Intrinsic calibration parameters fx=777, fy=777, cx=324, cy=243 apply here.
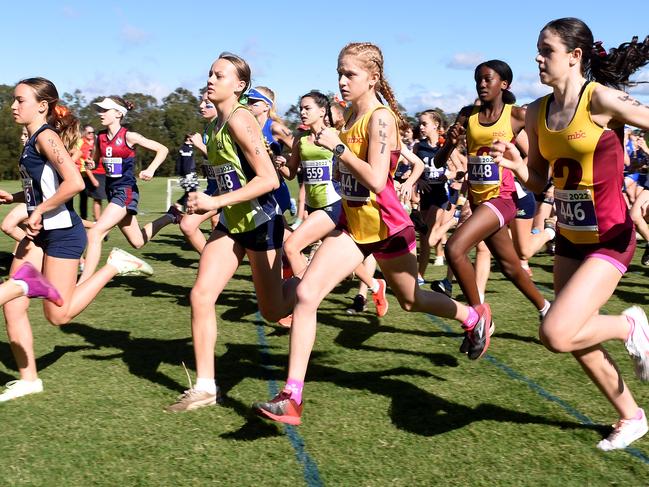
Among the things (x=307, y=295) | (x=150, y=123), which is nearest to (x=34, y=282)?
(x=307, y=295)

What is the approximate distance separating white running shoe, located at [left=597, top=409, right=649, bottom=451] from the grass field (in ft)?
0.19

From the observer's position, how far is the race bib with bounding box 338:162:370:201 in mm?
4652

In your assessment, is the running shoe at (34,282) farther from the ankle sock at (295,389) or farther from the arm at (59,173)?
the ankle sock at (295,389)

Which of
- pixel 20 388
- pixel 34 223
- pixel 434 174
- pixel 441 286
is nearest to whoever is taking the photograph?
pixel 34 223

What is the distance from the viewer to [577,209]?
4008mm

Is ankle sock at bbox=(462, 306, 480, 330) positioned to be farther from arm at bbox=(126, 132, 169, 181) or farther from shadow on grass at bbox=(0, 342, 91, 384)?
arm at bbox=(126, 132, 169, 181)

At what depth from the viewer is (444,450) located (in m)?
4.16

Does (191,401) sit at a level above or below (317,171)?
below

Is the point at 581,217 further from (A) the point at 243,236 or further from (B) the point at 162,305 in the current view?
(B) the point at 162,305

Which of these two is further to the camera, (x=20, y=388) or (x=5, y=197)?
(x=5, y=197)

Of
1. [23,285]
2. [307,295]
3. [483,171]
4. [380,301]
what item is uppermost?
[483,171]

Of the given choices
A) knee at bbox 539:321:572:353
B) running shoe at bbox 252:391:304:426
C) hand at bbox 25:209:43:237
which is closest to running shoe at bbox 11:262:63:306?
hand at bbox 25:209:43:237

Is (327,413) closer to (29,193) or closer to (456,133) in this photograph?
(29,193)

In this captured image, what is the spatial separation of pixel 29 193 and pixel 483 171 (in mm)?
3542
